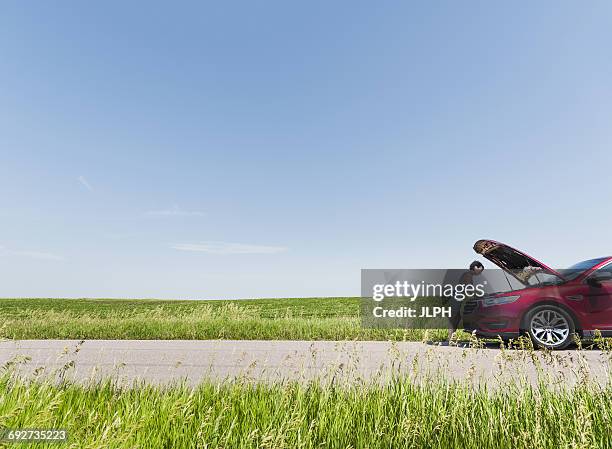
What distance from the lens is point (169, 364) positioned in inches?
289

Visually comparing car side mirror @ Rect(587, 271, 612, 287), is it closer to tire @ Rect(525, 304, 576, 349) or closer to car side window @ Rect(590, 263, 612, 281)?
car side window @ Rect(590, 263, 612, 281)

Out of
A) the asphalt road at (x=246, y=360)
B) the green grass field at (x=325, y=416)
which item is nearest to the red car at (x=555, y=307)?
the asphalt road at (x=246, y=360)

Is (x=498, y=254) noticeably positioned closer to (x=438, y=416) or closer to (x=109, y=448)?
(x=438, y=416)

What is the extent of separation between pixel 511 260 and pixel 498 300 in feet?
3.72

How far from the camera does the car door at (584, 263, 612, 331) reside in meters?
8.73

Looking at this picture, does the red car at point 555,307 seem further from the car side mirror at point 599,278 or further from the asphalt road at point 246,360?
the asphalt road at point 246,360

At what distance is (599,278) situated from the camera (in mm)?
8820

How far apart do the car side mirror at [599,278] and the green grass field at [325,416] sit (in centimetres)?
524

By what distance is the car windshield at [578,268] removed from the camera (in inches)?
357

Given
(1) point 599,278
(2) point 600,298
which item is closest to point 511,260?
(1) point 599,278

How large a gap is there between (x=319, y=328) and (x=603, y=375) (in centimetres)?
697

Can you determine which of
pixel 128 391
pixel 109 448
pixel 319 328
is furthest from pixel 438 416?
pixel 319 328

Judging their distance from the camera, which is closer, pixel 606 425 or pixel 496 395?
pixel 606 425

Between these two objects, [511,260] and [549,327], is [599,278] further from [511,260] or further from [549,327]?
[511,260]
